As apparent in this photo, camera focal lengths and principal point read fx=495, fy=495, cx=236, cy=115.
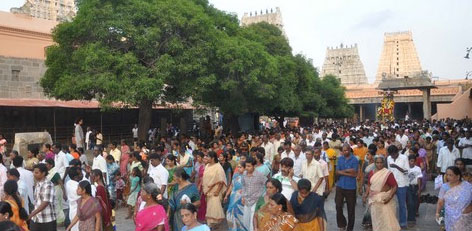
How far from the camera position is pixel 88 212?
5.38m

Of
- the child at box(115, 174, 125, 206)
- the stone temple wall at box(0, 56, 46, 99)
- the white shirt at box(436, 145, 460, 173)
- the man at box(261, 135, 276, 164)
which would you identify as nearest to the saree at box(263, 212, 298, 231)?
the child at box(115, 174, 125, 206)

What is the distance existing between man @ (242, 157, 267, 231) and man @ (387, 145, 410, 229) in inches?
98.2

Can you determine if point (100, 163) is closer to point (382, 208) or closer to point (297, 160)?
point (297, 160)

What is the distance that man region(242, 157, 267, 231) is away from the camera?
7070 millimetres

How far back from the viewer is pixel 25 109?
861 inches

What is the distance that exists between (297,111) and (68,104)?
1485cm

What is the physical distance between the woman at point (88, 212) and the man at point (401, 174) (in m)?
4.96

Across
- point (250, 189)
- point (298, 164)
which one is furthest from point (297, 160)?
point (250, 189)

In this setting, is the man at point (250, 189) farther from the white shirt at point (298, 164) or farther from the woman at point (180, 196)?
the white shirt at point (298, 164)

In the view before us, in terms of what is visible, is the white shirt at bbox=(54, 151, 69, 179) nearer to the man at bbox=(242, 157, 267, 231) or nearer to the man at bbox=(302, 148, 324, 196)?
the man at bbox=(242, 157, 267, 231)

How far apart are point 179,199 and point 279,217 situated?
1.77 meters

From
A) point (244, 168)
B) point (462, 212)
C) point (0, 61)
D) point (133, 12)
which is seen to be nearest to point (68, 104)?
point (0, 61)

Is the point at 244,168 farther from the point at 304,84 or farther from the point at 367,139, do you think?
the point at 304,84

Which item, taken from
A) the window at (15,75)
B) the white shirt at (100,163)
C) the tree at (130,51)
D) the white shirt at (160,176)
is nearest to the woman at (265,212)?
the white shirt at (160,176)
